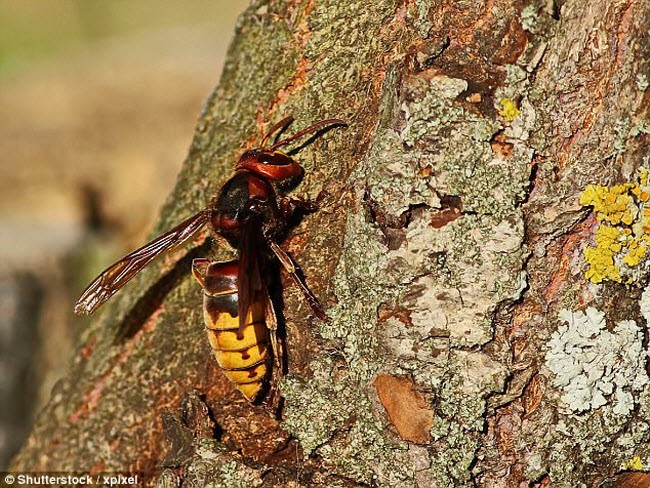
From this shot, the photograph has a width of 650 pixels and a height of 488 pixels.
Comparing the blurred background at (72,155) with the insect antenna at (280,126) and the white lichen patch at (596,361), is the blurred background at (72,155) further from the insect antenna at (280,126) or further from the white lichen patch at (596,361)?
the white lichen patch at (596,361)

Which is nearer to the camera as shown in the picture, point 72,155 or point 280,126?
point 280,126

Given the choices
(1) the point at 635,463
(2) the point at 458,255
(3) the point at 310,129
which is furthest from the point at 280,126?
(1) the point at 635,463

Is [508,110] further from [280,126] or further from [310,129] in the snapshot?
[280,126]

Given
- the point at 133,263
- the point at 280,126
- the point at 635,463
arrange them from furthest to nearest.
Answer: the point at 133,263 → the point at 280,126 → the point at 635,463

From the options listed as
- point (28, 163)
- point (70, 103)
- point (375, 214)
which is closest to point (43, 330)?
point (28, 163)

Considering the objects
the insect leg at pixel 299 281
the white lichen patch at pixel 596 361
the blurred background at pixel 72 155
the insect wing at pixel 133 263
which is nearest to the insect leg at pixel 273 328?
the insect leg at pixel 299 281

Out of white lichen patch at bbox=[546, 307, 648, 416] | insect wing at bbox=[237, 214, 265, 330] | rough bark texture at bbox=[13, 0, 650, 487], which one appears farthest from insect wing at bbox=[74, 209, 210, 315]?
white lichen patch at bbox=[546, 307, 648, 416]

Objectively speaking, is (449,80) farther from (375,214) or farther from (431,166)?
(375,214)
